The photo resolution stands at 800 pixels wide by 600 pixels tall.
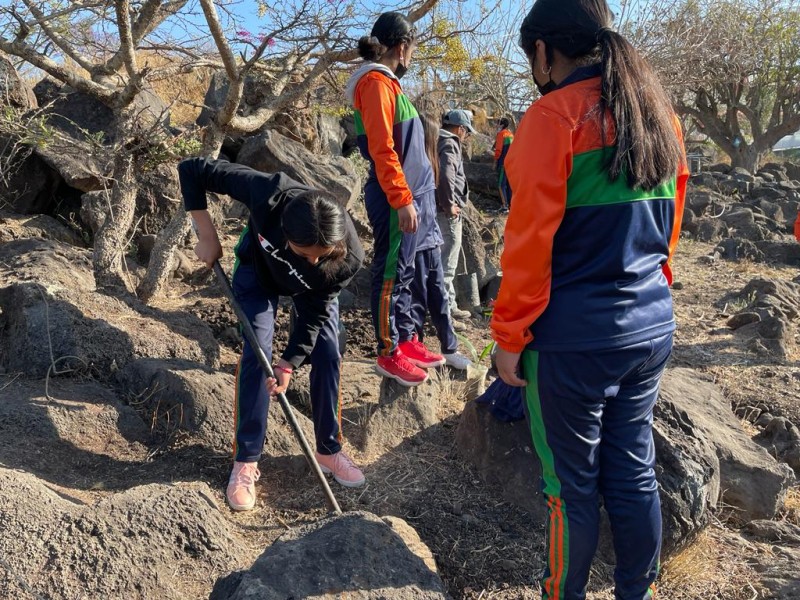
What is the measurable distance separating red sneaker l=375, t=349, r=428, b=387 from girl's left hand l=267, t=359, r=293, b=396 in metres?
0.94

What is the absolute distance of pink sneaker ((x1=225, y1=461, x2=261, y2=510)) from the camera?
290 cm

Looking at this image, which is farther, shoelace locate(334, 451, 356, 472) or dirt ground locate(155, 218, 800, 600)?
shoelace locate(334, 451, 356, 472)

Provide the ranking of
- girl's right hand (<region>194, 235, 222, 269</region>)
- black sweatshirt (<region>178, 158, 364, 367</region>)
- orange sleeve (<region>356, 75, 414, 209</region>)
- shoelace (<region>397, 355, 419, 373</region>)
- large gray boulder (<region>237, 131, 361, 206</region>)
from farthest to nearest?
large gray boulder (<region>237, 131, 361, 206</region>) < shoelace (<region>397, 355, 419, 373</region>) < orange sleeve (<region>356, 75, 414, 209</region>) < girl's right hand (<region>194, 235, 222, 269</region>) < black sweatshirt (<region>178, 158, 364, 367</region>)

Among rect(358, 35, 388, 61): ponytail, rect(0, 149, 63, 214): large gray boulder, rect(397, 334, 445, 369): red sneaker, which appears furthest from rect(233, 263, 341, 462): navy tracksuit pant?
rect(0, 149, 63, 214): large gray boulder

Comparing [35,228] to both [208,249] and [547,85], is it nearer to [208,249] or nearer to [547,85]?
[208,249]

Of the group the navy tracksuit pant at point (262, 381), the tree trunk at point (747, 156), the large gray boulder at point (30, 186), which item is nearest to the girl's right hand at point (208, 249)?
the navy tracksuit pant at point (262, 381)

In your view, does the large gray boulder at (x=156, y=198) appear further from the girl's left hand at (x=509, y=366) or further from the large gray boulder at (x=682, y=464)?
the girl's left hand at (x=509, y=366)

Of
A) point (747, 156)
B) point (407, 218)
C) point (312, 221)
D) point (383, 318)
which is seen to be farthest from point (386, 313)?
point (747, 156)

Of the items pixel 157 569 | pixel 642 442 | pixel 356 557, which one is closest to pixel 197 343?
pixel 157 569

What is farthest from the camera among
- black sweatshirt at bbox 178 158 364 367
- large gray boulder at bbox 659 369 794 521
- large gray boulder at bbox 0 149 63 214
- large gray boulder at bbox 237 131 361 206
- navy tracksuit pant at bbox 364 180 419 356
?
large gray boulder at bbox 237 131 361 206

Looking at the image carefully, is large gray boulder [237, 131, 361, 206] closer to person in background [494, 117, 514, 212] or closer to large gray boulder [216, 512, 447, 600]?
person in background [494, 117, 514, 212]

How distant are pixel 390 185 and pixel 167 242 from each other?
2.12 meters

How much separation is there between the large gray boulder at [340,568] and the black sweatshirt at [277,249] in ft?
→ 2.77

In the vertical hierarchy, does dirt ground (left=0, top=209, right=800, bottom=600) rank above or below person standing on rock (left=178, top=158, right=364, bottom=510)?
below
